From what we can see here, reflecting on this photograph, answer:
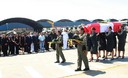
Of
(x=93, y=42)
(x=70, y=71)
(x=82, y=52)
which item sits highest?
(x=93, y=42)

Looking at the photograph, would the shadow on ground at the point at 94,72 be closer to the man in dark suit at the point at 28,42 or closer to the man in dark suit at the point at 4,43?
the man in dark suit at the point at 4,43

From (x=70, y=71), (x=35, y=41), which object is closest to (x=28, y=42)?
(x=35, y=41)

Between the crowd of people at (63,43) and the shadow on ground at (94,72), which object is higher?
the crowd of people at (63,43)

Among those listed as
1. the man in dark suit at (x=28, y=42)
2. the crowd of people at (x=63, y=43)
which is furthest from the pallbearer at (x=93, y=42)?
the man in dark suit at (x=28, y=42)

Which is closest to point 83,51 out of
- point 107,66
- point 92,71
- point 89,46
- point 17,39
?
point 92,71

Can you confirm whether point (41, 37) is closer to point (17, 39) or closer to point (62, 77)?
point (17, 39)

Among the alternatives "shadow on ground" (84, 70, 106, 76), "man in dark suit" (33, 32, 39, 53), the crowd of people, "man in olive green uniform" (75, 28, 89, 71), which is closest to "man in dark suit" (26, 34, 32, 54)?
the crowd of people

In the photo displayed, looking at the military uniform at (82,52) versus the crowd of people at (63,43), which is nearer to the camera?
the military uniform at (82,52)

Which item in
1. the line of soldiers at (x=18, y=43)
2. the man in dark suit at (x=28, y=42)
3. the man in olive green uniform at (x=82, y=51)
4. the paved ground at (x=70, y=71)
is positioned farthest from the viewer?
the man in dark suit at (x=28, y=42)

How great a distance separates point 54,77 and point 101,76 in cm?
188

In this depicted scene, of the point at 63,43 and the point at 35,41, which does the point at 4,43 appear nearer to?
the point at 35,41

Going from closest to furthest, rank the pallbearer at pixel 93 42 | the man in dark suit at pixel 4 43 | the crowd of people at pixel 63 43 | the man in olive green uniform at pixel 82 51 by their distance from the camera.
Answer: the man in olive green uniform at pixel 82 51
the pallbearer at pixel 93 42
the crowd of people at pixel 63 43
the man in dark suit at pixel 4 43

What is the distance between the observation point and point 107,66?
12.3 m

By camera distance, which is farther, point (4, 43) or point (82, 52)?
point (4, 43)
